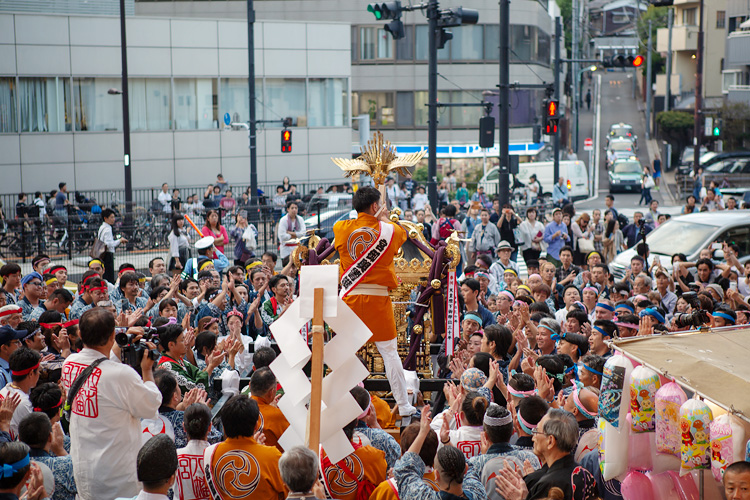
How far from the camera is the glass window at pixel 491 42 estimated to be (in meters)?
42.7

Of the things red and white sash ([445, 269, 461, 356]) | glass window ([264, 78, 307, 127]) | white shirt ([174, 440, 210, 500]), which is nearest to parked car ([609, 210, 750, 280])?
red and white sash ([445, 269, 461, 356])

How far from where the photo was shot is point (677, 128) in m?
51.1

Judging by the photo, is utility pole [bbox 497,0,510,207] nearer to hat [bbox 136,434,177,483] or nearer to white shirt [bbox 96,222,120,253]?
white shirt [bbox 96,222,120,253]

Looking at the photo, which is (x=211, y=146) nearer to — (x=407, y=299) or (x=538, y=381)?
(x=407, y=299)

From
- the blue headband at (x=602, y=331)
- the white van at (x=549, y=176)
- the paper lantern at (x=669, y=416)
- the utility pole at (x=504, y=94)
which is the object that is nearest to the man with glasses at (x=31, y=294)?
the blue headband at (x=602, y=331)

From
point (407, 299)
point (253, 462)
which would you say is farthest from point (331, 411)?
point (407, 299)

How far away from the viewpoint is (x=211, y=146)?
95.2 ft

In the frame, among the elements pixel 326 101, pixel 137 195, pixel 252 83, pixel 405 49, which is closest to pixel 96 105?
pixel 137 195

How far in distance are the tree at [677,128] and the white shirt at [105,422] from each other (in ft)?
163

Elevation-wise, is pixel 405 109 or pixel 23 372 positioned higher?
pixel 405 109

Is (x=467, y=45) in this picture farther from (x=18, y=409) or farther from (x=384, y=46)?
(x=18, y=409)

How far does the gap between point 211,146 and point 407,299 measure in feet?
70.6

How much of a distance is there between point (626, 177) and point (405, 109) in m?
11.4

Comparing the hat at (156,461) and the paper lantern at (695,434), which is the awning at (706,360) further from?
Answer: the hat at (156,461)
